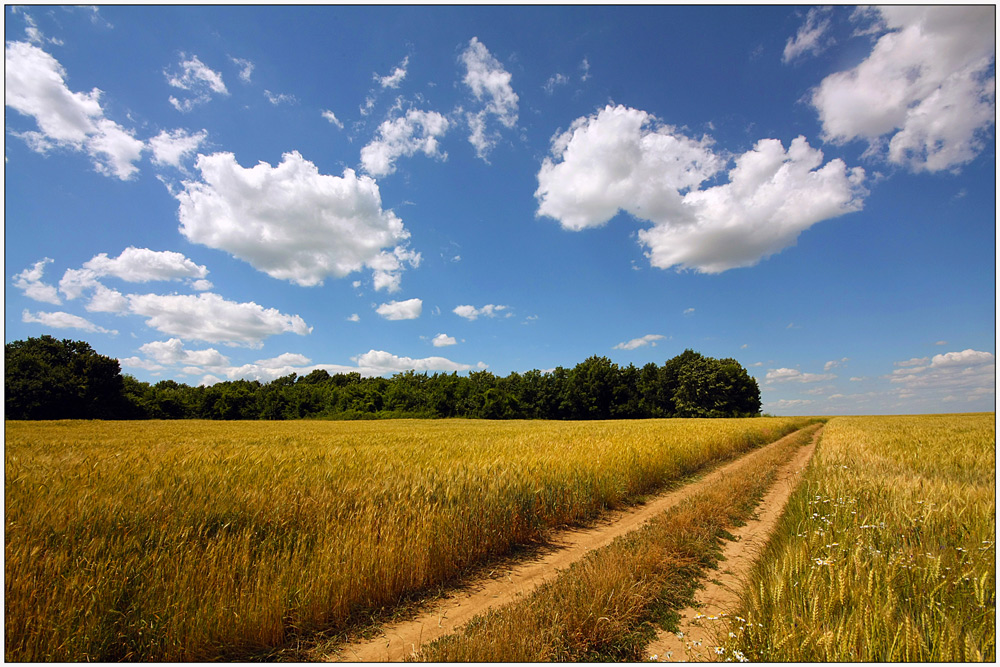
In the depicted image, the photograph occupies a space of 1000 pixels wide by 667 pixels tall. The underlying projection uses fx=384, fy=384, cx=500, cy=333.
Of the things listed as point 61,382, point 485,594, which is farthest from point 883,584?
point 61,382

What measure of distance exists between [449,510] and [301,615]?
2.14 m

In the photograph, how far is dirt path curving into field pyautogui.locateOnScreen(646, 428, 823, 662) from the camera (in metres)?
3.23

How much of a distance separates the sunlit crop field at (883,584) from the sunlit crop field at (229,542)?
3349mm

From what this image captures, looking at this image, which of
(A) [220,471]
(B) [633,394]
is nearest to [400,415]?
(B) [633,394]

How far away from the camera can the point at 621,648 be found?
326 centimetres

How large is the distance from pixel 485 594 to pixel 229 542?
2816mm

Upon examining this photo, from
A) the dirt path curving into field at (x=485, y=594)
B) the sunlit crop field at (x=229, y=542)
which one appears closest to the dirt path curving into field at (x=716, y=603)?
the dirt path curving into field at (x=485, y=594)

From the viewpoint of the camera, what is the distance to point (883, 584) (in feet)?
10.5

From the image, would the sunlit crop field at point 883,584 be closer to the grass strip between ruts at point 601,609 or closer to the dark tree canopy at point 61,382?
the grass strip between ruts at point 601,609

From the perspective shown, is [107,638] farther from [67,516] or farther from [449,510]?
[449,510]

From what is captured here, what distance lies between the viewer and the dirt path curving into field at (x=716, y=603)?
323 cm

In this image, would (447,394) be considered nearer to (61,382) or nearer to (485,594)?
(61,382)

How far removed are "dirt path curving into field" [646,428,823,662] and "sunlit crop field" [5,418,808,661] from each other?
2.58 metres

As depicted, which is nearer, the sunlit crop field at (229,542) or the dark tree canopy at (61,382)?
the sunlit crop field at (229,542)
